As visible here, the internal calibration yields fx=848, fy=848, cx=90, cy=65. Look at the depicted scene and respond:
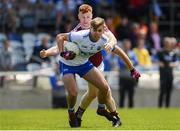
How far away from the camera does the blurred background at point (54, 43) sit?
25.6 meters

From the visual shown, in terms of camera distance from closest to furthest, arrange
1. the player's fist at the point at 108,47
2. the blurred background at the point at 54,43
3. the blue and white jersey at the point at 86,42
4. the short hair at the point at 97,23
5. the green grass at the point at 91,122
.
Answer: the player's fist at the point at 108,47
the short hair at the point at 97,23
the blue and white jersey at the point at 86,42
the green grass at the point at 91,122
the blurred background at the point at 54,43

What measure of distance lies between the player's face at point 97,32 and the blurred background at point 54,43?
10.4 meters

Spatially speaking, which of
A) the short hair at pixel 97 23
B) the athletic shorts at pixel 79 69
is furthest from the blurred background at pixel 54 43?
the short hair at pixel 97 23

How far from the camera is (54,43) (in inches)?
1099

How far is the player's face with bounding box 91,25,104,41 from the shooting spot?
14383mm

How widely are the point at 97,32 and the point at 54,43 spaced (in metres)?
13.6

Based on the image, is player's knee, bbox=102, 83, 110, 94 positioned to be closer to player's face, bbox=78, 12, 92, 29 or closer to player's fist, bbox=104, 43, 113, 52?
player's fist, bbox=104, 43, 113, 52

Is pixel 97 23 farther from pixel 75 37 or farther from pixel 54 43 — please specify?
pixel 54 43

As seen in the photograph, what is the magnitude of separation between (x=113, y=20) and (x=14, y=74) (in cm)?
614

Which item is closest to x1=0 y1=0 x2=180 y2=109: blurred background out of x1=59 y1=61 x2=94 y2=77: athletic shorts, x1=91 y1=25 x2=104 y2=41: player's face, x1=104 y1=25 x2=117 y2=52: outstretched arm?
x1=59 y1=61 x2=94 y2=77: athletic shorts

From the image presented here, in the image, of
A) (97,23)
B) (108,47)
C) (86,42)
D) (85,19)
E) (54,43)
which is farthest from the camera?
(54,43)

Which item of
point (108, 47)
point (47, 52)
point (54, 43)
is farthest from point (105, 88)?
point (54, 43)

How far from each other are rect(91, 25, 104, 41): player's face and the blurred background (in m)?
10.4

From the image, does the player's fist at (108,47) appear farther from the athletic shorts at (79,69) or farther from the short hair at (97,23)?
the athletic shorts at (79,69)
